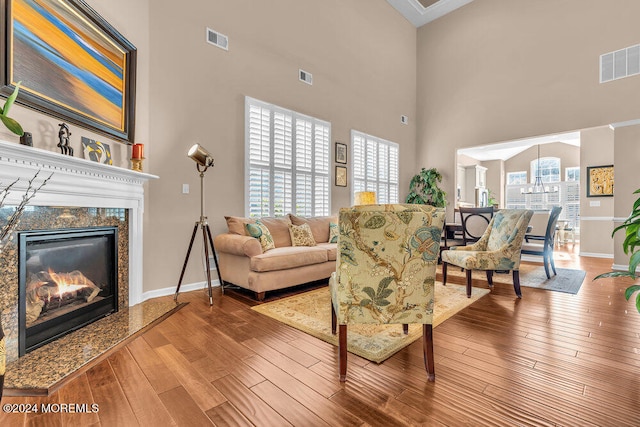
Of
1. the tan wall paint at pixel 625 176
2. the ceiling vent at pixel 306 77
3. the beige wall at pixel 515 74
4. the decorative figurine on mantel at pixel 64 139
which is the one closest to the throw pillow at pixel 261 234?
the decorative figurine on mantel at pixel 64 139

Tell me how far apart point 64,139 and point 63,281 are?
3.59 ft

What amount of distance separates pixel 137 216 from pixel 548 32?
7635 millimetres

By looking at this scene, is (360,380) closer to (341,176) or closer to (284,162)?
(284,162)

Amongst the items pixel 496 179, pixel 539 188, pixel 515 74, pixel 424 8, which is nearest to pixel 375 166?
pixel 515 74

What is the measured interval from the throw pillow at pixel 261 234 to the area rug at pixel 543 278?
2.81m

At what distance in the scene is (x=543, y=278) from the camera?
4.26 m

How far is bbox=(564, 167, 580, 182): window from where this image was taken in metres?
9.38

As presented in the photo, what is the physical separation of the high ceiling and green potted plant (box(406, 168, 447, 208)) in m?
3.70

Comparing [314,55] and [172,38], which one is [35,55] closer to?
[172,38]

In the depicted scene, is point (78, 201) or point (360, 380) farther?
point (78, 201)

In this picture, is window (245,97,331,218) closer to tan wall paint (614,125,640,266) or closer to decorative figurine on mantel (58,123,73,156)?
decorative figurine on mantel (58,123,73,156)

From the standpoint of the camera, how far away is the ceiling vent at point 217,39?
381 centimetres

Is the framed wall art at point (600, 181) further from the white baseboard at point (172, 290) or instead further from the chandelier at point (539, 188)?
the white baseboard at point (172, 290)

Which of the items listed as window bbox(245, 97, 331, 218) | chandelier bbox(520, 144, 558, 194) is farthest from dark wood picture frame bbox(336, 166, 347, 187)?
chandelier bbox(520, 144, 558, 194)
